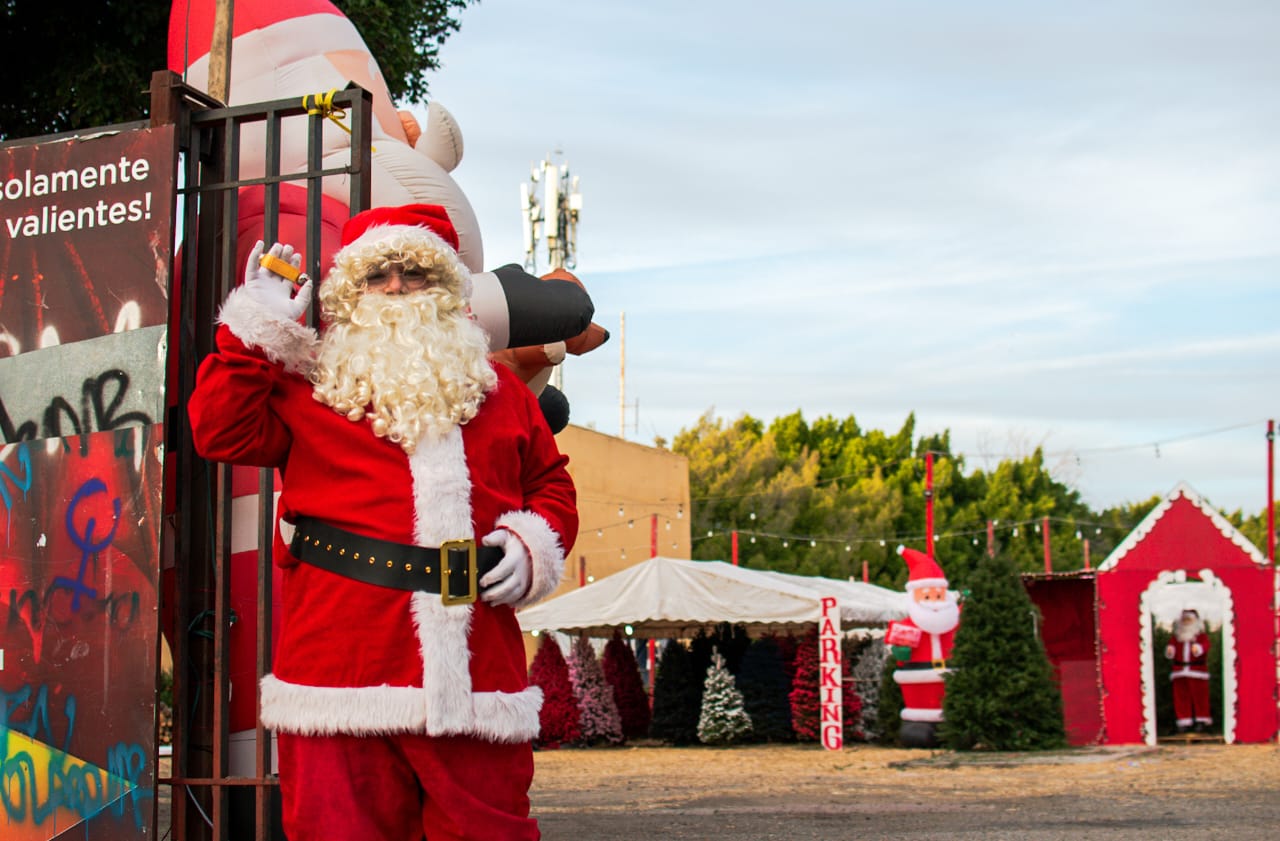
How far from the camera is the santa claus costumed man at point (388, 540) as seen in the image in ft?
10.8

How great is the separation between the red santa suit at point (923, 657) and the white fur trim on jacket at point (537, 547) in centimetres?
1217

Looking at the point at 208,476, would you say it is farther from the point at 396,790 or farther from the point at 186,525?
the point at 396,790

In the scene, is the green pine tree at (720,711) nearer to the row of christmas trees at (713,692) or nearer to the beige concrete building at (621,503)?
the row of christmas trees at (713,692)

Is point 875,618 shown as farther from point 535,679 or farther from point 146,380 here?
point 146,380

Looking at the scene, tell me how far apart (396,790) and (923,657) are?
12.8 meters

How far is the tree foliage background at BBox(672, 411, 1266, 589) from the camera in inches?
1710

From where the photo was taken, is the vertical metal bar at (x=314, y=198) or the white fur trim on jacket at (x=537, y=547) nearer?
the white fur trim on jacket at (x=537, y=547)

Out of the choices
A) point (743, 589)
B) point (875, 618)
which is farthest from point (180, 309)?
point (875, 618)

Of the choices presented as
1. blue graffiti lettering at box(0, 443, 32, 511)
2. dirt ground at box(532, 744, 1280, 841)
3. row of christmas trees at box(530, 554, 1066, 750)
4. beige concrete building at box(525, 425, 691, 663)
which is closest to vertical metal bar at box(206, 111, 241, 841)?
blue graffiti lettering at box(0, 443, 32, 511)

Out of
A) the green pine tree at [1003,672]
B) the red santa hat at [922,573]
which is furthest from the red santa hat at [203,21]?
the red santa hat at [922,573]

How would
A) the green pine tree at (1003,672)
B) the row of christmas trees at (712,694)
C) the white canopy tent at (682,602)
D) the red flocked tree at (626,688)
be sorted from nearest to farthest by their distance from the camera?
the green pine tree at (1003,672)
the white canopy tent at (682,602)
the row of christmas trees at (712,694)
the red flocked tree at (626,688)

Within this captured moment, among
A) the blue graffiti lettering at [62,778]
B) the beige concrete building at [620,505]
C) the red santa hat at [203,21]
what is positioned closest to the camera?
the blue graffiti lettering at [62,778]

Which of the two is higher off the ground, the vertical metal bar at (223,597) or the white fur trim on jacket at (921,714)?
the vertical metal bar at (223,597)

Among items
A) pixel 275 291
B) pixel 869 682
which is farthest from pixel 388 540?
pixel 869 682
